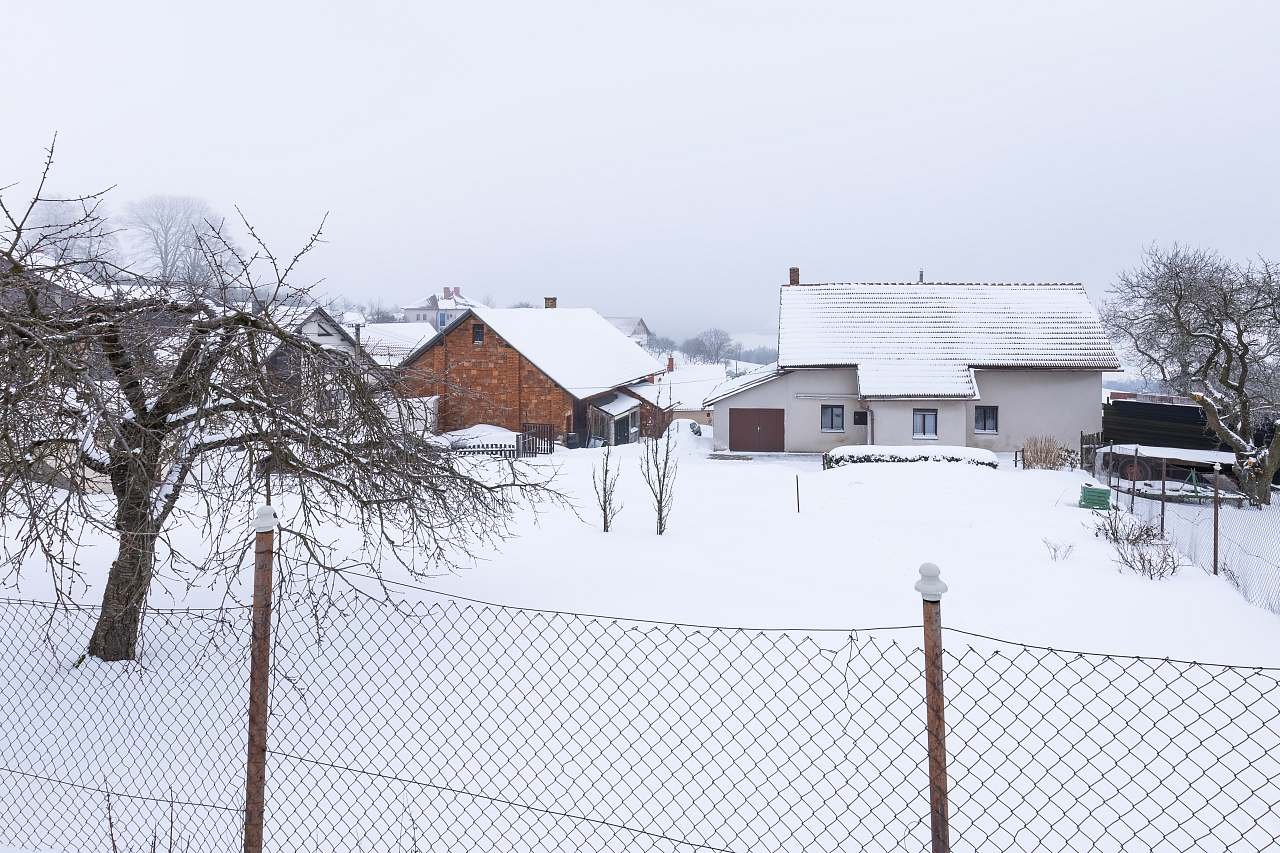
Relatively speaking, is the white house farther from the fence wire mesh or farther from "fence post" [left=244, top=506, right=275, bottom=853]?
"fence post" [left=244, top=506, right=275, bottom=853]

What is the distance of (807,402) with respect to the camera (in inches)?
1208

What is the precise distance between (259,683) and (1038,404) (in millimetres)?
30496

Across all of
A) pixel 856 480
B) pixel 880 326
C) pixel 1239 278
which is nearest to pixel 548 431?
pixel 880 326

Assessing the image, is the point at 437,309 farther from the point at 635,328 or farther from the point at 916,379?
the point at 916,379

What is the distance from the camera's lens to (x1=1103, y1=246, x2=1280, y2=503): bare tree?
22266mm

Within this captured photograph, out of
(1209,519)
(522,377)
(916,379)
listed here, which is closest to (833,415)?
(916,379)

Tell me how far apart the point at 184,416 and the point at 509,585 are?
4047 millimetres

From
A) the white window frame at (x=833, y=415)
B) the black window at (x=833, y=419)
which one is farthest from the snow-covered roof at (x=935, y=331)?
the black window at (x=833, y=419)

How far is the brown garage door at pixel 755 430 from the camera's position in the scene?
30.9 m

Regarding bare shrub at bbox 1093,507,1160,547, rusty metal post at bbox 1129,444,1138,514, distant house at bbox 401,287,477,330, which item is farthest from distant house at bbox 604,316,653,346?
bare shrub at bbox 1093,507,1160,547

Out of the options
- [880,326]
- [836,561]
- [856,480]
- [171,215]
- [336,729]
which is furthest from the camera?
[171,215]

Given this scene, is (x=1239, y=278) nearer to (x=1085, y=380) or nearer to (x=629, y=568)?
(x=1085, y=380)

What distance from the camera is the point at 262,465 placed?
6.87m

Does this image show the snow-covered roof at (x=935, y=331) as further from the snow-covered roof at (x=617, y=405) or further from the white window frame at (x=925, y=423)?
the snow-covered roof at (x=617, y=405)
